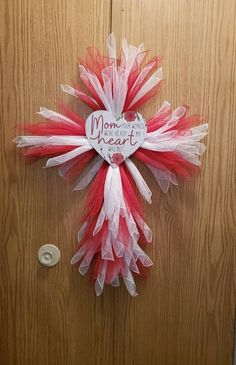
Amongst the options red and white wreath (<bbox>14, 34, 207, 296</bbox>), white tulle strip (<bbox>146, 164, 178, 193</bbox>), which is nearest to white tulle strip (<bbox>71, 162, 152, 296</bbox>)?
red and white wreath (<bbox>14, 34, 207, 296</bbox>)

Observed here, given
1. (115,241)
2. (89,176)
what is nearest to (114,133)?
(89,176)

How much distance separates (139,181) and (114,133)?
0.14m

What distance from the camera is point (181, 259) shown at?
936mm

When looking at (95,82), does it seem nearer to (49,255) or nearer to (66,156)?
(66,156)

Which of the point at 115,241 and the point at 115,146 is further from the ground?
the point at 115,146

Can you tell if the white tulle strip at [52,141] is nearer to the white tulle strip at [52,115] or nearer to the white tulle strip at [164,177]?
the white tulle strip at [52,115]

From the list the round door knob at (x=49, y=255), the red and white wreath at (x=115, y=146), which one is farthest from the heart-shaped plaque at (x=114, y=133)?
the round door knob at (x=49, y=255)

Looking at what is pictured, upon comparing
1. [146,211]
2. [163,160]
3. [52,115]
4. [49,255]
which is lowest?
[49,255]

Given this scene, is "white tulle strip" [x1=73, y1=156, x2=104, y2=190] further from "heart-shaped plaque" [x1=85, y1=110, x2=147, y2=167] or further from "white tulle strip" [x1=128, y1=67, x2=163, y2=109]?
"white tulle strip" [x1=128, y1=67, x2=163, y2=109]

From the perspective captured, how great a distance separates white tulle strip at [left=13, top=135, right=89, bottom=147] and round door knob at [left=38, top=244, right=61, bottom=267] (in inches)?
11.2

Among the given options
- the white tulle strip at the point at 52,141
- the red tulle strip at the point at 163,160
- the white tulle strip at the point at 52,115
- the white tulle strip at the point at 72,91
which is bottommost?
the red tulle strip at the point at 163,160

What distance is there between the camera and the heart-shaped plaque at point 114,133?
0.86 metres

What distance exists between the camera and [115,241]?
85cm

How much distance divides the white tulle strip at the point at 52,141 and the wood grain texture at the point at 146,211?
0.06 m
